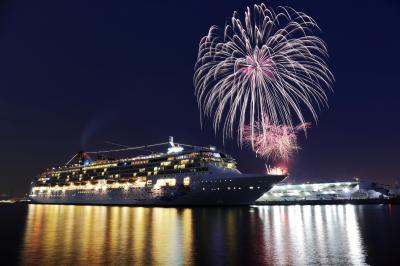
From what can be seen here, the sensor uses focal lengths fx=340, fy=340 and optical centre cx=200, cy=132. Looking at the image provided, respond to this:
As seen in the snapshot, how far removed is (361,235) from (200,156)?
4249 centimetres

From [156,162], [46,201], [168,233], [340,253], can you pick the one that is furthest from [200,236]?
[46,201]

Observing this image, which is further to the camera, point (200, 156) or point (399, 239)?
point (200, 156)

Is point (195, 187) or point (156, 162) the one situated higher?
point (156, 162)

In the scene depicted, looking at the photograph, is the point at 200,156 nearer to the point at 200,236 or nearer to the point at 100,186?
the point at 100,186

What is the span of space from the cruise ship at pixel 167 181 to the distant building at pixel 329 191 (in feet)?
166

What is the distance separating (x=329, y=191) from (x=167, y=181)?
208 ft

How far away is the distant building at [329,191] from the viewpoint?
10474 centimetres

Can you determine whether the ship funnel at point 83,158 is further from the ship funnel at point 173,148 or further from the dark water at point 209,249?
the dark water at point 209,249

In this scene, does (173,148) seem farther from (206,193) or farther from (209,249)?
(209,249)

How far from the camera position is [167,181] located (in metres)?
67.9

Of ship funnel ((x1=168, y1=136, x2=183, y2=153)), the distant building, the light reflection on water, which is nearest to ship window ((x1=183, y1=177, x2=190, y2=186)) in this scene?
ship funnel ((x1=168, y1=136, x2=183, y2=153))

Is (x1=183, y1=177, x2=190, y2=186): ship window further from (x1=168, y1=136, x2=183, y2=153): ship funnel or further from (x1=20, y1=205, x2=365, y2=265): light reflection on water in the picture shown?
(x1=20, y1=205, x2=365, y2=265): light reflection on water

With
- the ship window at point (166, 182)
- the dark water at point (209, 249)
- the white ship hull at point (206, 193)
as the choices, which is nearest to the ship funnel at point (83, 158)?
the white ship hull at point (206, 193)

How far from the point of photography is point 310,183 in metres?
113
